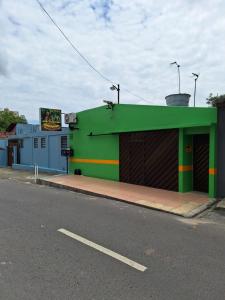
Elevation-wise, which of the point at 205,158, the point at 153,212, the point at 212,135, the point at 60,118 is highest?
the point at 60,118

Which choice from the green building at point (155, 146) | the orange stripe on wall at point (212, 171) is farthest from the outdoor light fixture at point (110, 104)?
the orange stripe on wall at point (212, 171)

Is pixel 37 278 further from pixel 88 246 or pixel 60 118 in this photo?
pixel 60 118

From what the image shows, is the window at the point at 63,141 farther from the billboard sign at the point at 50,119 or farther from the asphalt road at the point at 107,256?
the asphalt road at the point at 107,256

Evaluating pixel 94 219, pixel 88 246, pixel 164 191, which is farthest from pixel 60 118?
pixel 88 246

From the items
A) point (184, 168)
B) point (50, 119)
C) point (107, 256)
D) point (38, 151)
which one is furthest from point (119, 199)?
point (38, 151)

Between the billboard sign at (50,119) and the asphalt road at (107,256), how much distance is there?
10773mm

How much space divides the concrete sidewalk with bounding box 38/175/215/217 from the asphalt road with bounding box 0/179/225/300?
2.58ft

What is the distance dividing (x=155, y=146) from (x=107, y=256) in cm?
783

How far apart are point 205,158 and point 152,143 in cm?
229

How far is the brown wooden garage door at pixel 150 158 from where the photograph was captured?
38.2ft

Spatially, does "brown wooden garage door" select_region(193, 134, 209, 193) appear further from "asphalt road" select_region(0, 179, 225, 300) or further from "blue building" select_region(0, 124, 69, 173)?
"blue building" select_region(0, 124, 69, 173)

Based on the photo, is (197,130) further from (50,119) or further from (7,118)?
(7,118)

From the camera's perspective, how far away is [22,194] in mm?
11008

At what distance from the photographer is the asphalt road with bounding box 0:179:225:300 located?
378 centimetres
